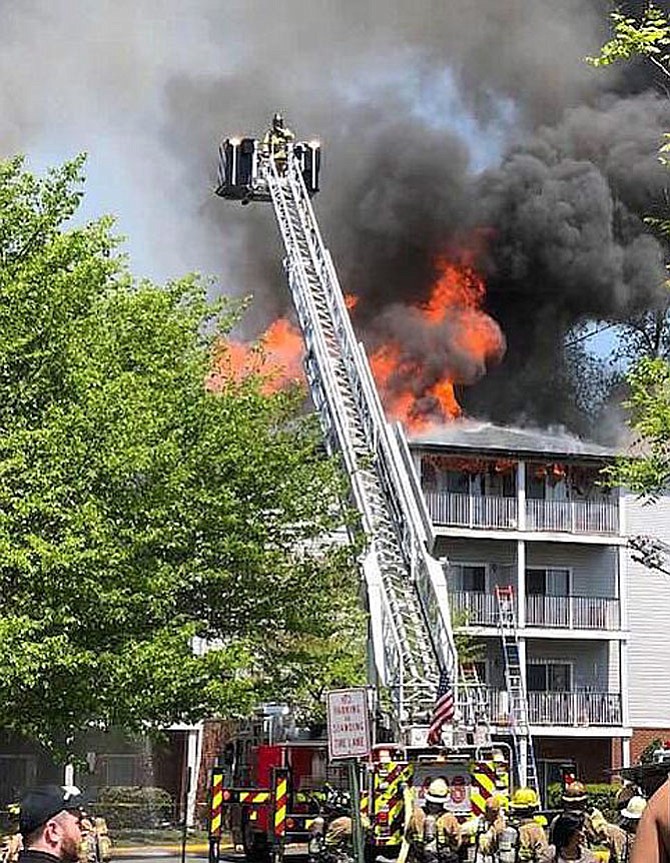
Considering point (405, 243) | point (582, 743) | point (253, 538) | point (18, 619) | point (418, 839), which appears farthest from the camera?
point (405, 243)

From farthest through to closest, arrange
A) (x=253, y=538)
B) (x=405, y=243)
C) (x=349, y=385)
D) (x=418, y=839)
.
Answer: (x=405, y=243) → (x=349, y=385) → (x=253, y=538) → (x=418, y=839)

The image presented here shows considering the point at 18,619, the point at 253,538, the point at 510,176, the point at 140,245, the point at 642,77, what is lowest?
the point at 18,619

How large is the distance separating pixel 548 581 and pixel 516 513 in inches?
75.7

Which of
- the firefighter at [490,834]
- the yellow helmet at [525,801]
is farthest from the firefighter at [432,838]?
the yellow helmet at [525,801]

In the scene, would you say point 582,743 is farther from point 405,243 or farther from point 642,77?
point 642,77

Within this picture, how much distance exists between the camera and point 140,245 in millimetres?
41969

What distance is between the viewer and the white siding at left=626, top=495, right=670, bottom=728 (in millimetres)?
42562

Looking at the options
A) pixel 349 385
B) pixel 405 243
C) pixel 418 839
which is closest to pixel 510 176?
pixel 405 243

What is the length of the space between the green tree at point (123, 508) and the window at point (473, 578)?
688 inches

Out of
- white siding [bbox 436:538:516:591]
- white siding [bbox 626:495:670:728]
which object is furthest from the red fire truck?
white siding [bbox 626:495:670:728]

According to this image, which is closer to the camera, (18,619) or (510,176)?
(18,619)

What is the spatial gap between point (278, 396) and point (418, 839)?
30.5 ft

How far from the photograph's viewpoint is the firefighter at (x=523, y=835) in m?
12.7

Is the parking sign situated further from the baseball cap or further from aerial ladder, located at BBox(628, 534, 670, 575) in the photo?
aerial ladder, located at BBox(628, 534, 670, 575)
